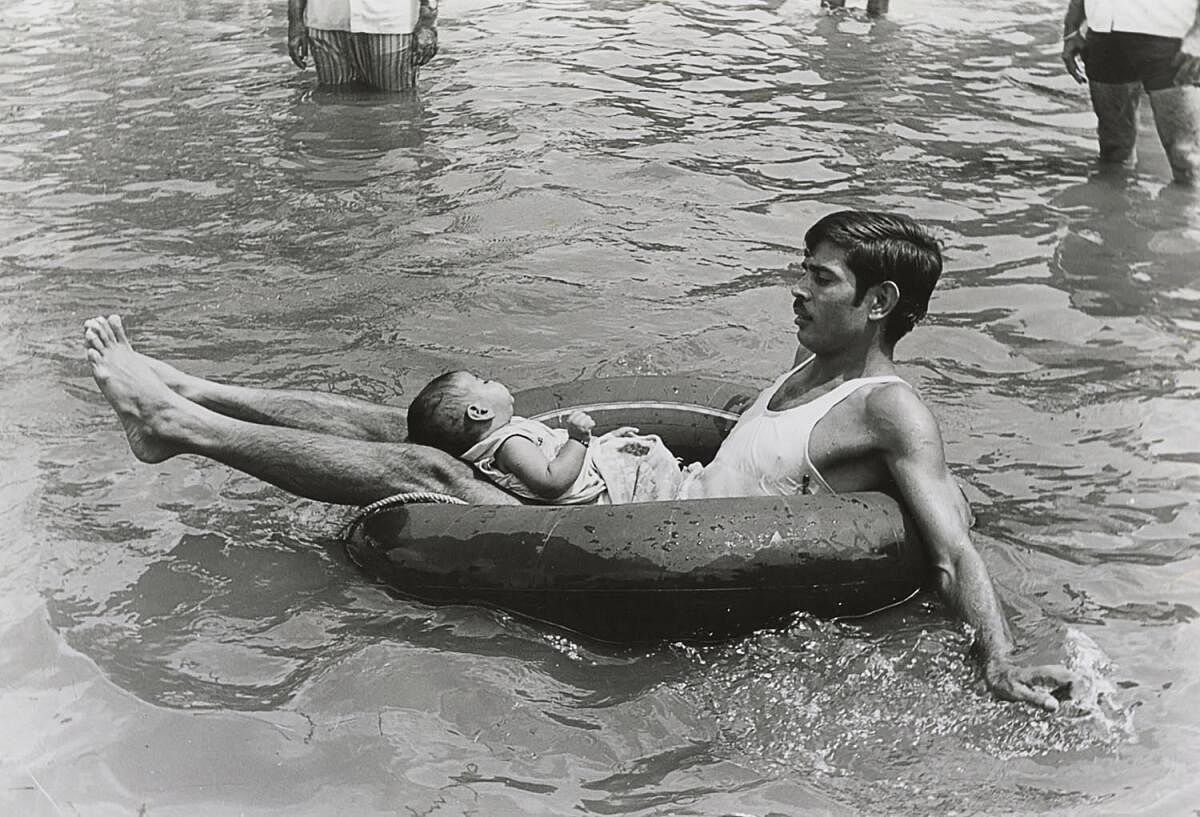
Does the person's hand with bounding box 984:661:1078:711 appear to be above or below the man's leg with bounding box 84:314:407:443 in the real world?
below

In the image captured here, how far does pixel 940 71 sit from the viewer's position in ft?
39.8

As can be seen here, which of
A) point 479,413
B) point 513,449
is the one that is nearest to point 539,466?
point 513,449

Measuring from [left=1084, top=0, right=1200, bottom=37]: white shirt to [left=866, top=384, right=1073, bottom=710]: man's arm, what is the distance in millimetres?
5007

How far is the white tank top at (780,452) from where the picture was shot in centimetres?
451

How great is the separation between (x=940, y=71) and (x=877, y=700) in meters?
9.24

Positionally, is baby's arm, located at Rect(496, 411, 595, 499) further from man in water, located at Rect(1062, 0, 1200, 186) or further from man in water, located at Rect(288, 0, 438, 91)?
man in water, located at Rect(288, 0, 438, 91)

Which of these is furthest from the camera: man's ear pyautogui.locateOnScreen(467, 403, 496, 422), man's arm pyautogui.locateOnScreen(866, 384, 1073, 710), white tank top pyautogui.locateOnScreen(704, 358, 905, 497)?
man's ear pyautogui.locateOnScreen(467, 403, 496, 422)

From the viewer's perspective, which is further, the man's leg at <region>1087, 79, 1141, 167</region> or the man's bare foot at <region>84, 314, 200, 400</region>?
the man's leg at <region>1087, 79, 1141, 167</region>

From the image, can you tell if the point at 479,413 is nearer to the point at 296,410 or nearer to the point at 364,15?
the point at 296,410

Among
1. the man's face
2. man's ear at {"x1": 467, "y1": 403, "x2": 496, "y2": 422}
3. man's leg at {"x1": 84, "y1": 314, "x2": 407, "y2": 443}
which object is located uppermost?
the man's face

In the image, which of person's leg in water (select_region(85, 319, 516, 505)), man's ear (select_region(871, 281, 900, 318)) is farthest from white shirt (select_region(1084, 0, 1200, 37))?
person's leg in water (select_region(85, 319, 516, 505))

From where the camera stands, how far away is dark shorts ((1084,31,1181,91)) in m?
8.22

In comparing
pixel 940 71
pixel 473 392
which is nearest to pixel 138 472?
pixel 473 392

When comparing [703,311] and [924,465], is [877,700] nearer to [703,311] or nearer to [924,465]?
[924,465]
